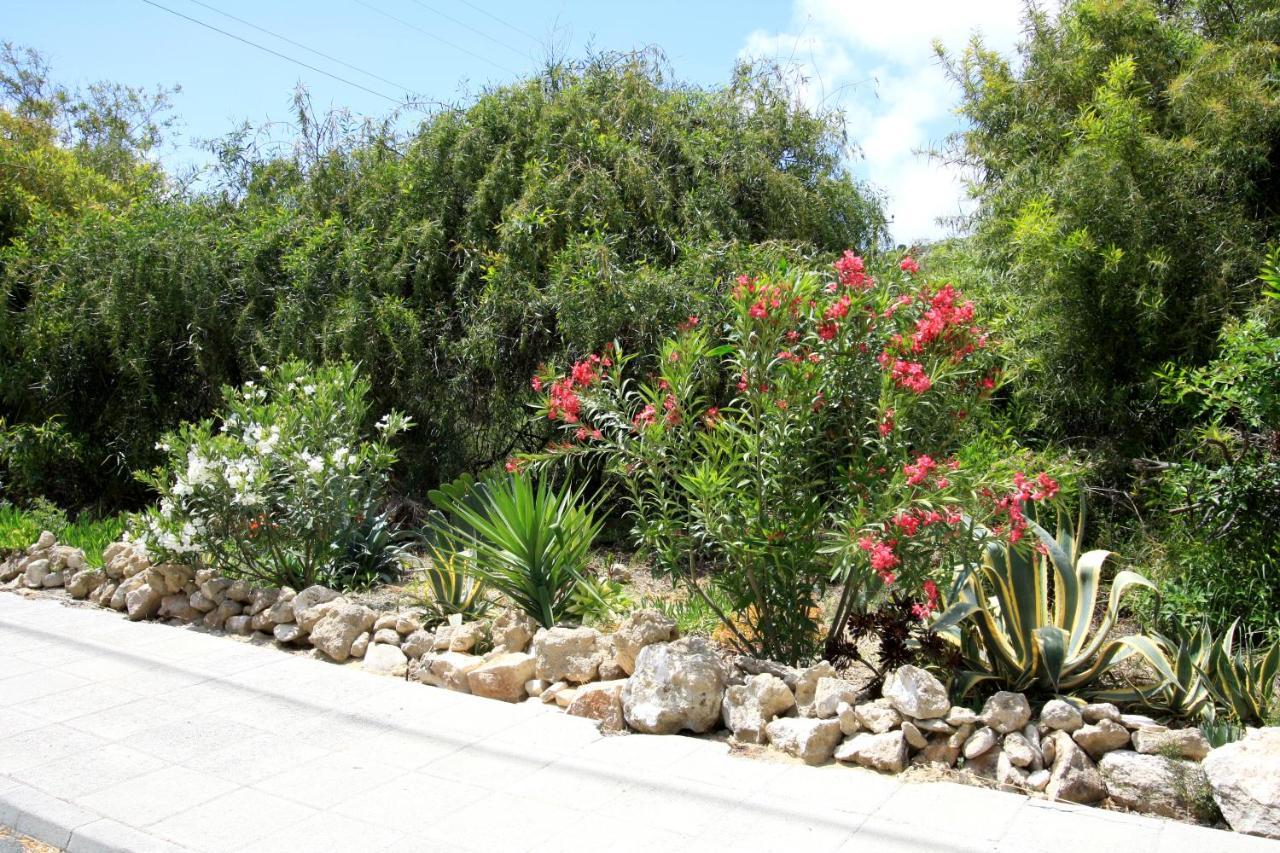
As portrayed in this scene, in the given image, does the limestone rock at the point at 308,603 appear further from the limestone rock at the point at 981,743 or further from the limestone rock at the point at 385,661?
the limestone rock at the point at 981,743

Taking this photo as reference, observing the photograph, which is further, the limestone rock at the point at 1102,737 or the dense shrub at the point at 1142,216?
the dense shrub at the point at 1142,216

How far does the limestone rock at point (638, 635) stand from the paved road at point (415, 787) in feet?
1.27

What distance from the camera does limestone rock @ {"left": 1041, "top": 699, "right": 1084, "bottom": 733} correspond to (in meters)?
3.86

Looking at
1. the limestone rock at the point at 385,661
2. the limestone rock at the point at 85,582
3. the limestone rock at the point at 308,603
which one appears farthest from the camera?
the limestone rock at the point at 85,582

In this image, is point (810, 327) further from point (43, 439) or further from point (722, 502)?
point (43, 439)

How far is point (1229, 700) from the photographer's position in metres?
4.08

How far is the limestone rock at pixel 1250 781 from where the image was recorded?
3.30 meters

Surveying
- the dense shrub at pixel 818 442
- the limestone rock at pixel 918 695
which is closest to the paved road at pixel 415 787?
the limestone rock at pixel 918 695

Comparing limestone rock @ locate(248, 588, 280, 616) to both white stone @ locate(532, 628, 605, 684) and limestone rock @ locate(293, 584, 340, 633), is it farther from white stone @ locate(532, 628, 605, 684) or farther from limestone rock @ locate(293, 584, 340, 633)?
white stone @ locate(532, 628, 605, 684)

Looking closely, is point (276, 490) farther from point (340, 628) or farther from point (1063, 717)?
point (1063, 717)

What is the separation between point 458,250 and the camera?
27.5ft

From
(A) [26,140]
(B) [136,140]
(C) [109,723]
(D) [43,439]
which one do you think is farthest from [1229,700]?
(B) [136,140]

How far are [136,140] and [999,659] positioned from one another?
23538 mm

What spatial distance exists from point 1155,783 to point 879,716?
1.01 metres
